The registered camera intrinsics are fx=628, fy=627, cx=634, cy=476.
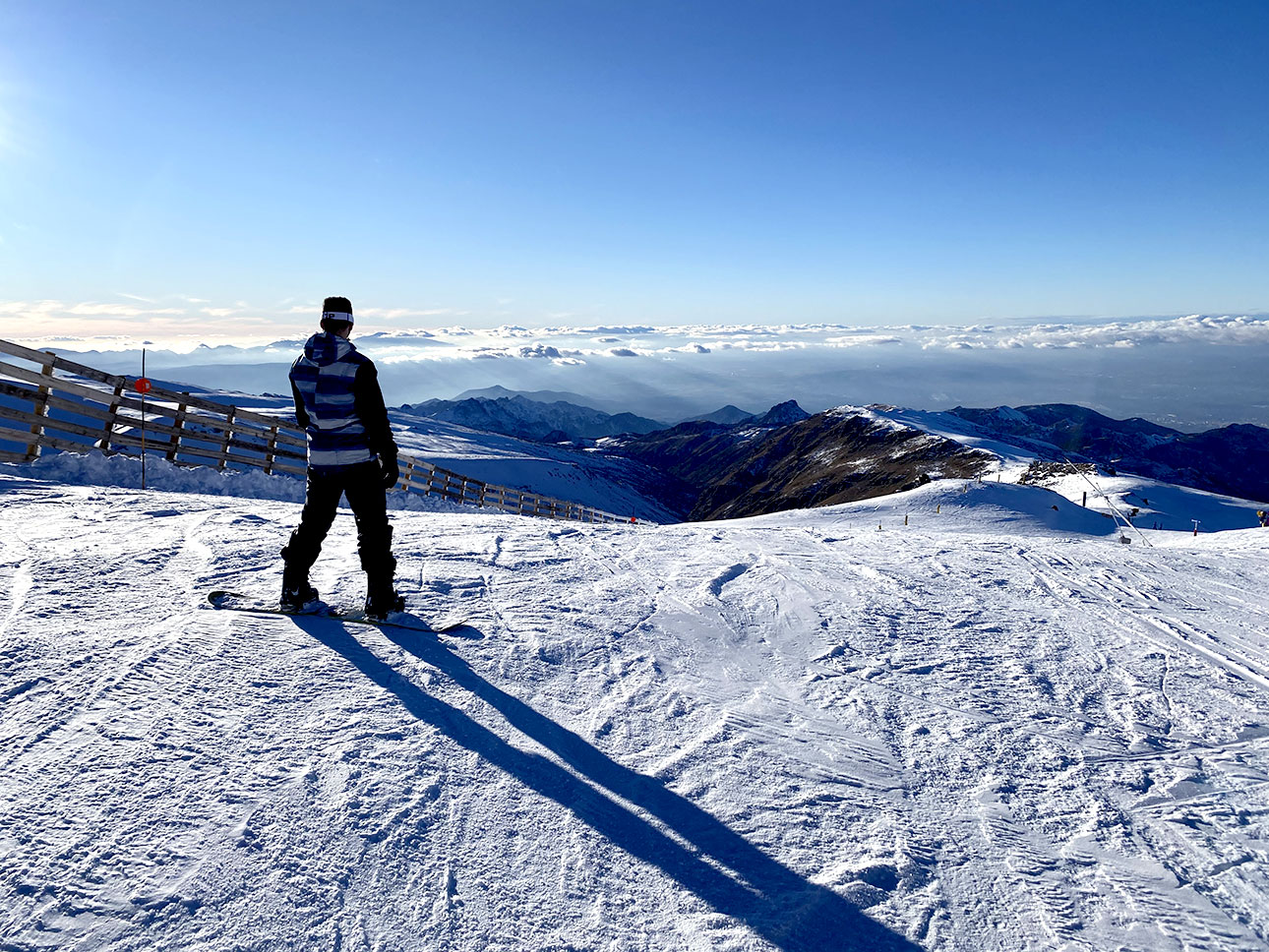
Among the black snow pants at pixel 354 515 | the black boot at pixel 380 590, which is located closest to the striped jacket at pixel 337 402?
the black snow pants at pixel 354 515

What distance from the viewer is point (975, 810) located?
10.3 ft

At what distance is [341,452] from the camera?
4820mm

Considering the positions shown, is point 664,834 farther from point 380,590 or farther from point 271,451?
point 271,451

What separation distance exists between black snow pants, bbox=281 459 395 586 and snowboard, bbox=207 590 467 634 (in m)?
0.29

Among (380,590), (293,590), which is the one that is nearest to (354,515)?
(380,590)

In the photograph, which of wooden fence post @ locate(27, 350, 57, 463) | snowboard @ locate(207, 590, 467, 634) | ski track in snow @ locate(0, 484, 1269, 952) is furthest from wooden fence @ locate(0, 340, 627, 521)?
ski track in snow @ locate(0, 484, 1269, 952)

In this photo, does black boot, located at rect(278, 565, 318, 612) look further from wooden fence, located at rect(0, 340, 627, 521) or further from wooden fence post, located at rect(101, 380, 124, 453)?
wooden fence post, located at rect(101, 380, 124, 453)

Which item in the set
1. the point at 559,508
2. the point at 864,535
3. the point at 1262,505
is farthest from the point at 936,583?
the point at 1262,505

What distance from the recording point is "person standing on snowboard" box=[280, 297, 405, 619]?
4730mm

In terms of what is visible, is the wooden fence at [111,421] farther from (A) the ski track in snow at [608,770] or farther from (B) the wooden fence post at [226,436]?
(A) the ski track in snow at [608,770]

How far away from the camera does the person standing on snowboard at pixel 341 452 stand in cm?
473

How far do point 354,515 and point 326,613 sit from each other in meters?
0.80

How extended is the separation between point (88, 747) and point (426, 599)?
2.73 metres

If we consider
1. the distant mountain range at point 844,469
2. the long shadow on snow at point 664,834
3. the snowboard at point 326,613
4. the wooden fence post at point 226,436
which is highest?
the wooden fence post at point 226,436
